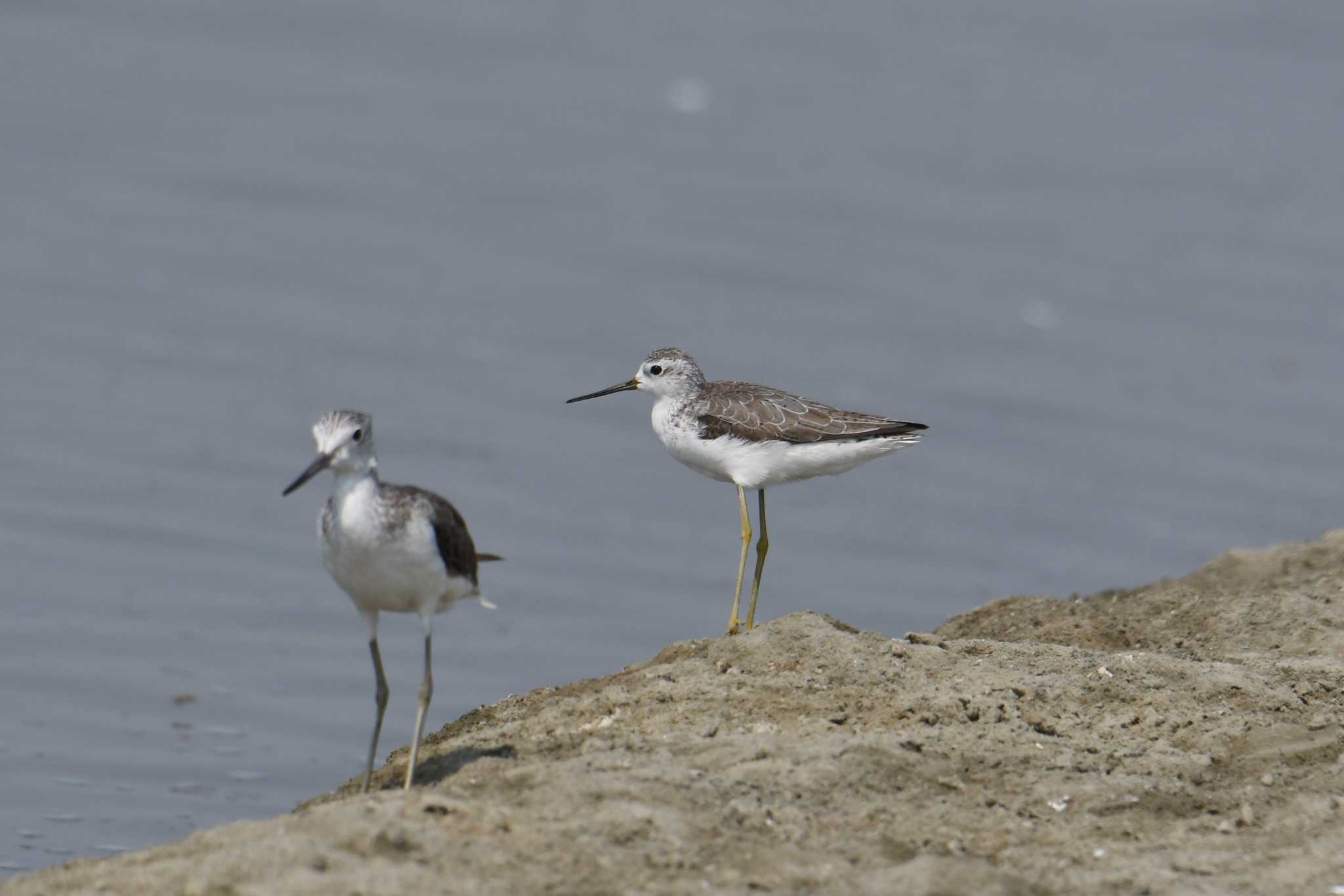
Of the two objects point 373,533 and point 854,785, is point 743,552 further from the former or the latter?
point 373,533

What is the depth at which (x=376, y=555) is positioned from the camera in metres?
7.46

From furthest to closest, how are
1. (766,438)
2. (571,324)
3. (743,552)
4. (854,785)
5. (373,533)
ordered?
1. (571,324)
2. (743,552)
3. (766,438)
4. (373,533)
5. (854,785)

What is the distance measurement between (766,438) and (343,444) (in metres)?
3.41

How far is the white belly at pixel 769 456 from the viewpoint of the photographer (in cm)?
1038

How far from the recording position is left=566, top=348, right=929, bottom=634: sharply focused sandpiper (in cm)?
1038

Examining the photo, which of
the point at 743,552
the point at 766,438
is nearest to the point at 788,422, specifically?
the point at 766,438

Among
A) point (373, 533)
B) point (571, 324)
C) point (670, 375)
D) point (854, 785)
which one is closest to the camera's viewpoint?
point (854, 785)

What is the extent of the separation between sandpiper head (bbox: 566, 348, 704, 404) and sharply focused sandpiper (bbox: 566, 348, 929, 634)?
280mm

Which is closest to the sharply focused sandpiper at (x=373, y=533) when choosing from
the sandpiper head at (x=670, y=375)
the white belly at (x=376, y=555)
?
the white belly at (x=376, y=555)

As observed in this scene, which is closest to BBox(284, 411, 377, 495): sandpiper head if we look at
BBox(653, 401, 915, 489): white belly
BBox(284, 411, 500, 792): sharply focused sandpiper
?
BBox(284, 411, 500, 792): sharply focused sandpiper

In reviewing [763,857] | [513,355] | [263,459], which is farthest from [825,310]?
[763,857]

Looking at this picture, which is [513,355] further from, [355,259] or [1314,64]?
[1314,64]

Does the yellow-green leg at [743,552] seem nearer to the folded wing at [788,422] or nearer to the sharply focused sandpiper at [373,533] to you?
the folded wing at [788,422]

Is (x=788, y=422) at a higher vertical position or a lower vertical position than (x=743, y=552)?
higher
